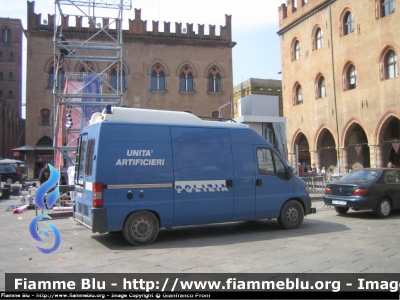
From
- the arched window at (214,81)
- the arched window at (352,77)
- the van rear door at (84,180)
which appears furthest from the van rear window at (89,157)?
the arched window at (214,81)

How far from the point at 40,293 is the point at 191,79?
3183 centimetres

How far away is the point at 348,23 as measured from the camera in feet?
95.7

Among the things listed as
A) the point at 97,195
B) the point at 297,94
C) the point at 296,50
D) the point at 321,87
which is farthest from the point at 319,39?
the point at 97,195

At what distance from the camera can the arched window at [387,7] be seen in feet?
83.0

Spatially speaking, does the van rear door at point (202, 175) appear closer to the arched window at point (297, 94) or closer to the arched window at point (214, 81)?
the arched window at point (214, 81)

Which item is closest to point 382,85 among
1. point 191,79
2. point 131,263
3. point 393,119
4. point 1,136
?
point 393,119

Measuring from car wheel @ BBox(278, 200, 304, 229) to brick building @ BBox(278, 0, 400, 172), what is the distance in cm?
1847

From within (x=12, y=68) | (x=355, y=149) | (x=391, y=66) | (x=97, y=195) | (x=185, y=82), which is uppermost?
(x=12, y=68)

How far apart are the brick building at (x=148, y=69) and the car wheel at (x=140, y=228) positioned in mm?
25105

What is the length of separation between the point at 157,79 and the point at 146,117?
2747cm

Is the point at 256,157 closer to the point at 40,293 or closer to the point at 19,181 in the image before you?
the point at 40,293

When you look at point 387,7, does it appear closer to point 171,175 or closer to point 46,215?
point 171,175

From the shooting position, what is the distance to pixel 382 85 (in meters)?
25.9

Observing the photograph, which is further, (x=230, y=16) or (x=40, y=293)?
(x=230, y=16)
